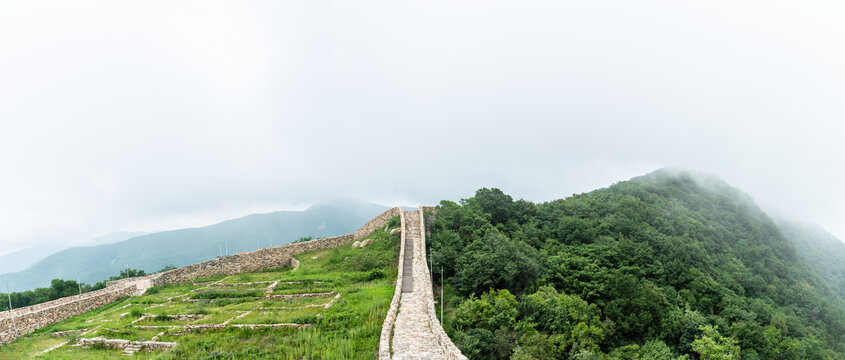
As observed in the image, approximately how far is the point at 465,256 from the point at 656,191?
2101 inches

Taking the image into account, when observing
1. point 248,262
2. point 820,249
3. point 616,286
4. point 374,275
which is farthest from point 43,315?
point 820,249

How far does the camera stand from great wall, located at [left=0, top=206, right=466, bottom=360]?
12.3m

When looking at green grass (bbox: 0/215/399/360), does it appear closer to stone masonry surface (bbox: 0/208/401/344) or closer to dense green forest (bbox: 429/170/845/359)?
stone masonry surface (bbox: 0/208/401/344)

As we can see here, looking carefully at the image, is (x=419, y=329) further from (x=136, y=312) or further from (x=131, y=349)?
(x=136, y=312)

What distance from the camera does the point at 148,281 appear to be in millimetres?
27703

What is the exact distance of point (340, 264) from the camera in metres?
28.8

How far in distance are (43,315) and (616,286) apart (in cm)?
3600

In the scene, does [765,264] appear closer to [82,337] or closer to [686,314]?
[686,314]

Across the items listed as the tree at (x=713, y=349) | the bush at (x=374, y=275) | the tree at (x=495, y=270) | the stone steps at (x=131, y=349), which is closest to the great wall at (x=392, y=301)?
the bush at (x=374, y=275)

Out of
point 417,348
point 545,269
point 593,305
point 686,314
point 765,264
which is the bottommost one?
point 765,264

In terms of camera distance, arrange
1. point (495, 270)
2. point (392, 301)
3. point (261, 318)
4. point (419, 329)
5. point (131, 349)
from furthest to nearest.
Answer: point (495, 270)
point (392, 301)
point (261, 318)
point (131, 349)
point (419, 329)

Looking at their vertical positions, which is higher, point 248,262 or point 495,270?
point 248,262

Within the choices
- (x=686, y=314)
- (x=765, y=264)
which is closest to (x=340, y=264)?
(x=686, y=314)

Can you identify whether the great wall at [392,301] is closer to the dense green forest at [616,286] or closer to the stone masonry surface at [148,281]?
the stone masonry surface at [148,281]
